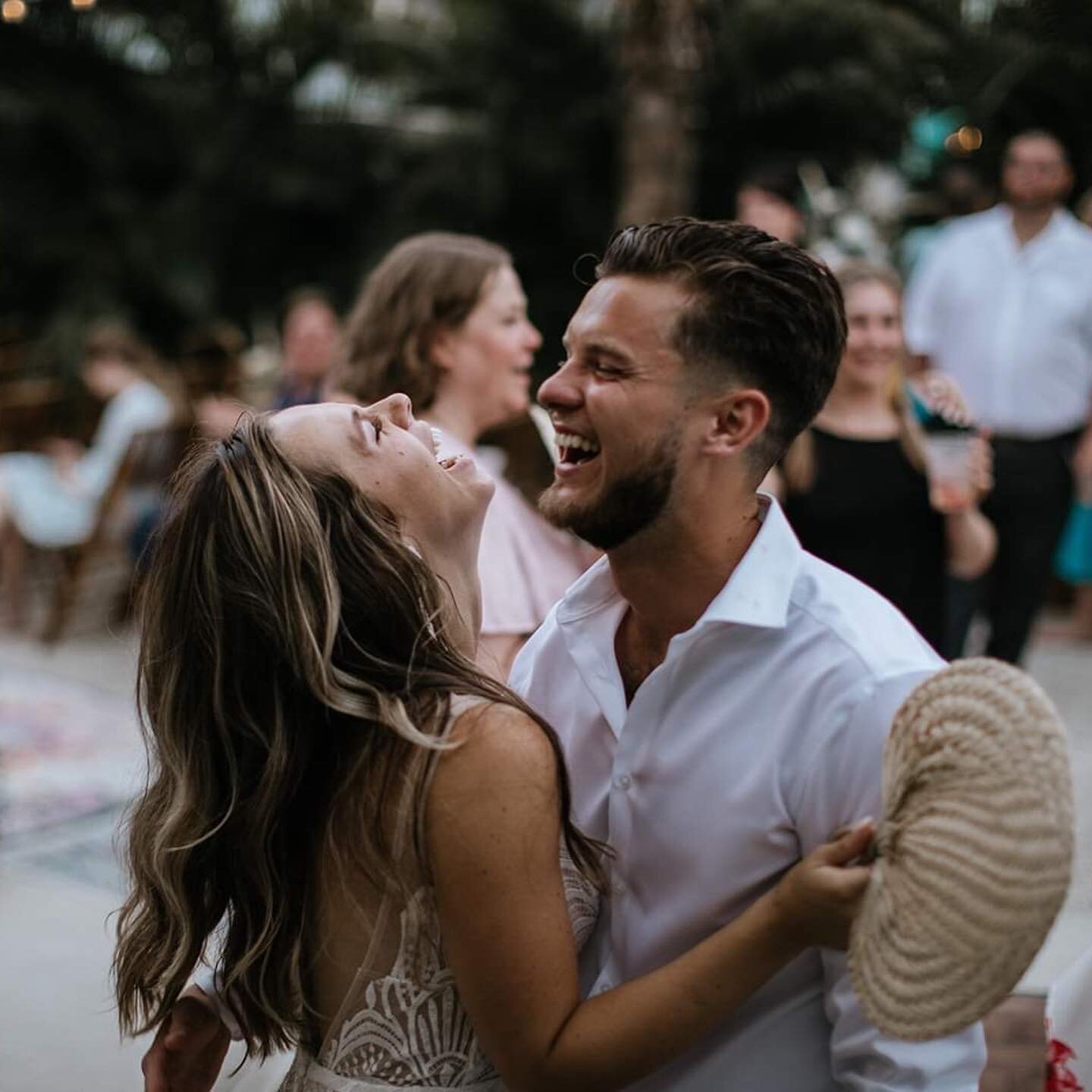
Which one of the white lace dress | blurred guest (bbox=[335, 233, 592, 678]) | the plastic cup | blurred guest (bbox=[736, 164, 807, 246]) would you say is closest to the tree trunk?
blurred guest (bbox=[736, 164, 807, 246])

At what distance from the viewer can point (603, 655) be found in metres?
2.15

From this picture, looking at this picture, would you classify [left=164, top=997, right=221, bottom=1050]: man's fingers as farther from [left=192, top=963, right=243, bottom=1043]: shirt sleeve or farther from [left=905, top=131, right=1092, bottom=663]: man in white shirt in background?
[left=905, top=131, right=1092, bottom=663]: man in white shirt in background

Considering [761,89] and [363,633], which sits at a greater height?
[363,633]

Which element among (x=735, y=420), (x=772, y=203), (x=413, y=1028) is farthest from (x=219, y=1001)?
(x=772, y=203)

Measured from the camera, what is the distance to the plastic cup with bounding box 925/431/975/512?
166 inches

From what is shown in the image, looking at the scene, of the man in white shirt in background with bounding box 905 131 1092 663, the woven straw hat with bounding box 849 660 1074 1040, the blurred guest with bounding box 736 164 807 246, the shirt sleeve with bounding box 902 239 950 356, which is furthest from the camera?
the shirt sleeve with bounding box 902 239 950 356

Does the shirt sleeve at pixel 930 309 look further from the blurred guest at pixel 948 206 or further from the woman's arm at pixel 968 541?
the woman's arm at pixel 968 541

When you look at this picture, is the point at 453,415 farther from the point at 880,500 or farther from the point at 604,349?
the point at 604,349

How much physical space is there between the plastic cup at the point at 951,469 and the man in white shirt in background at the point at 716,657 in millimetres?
2228

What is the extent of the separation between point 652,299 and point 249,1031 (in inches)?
42.3

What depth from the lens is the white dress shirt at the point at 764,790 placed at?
6.04ft

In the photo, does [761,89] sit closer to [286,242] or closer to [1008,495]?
[286,242]

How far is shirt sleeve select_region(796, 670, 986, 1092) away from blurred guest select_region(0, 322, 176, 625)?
24.7 ft

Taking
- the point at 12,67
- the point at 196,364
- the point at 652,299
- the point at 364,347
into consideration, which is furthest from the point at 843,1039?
the point at 12,67
